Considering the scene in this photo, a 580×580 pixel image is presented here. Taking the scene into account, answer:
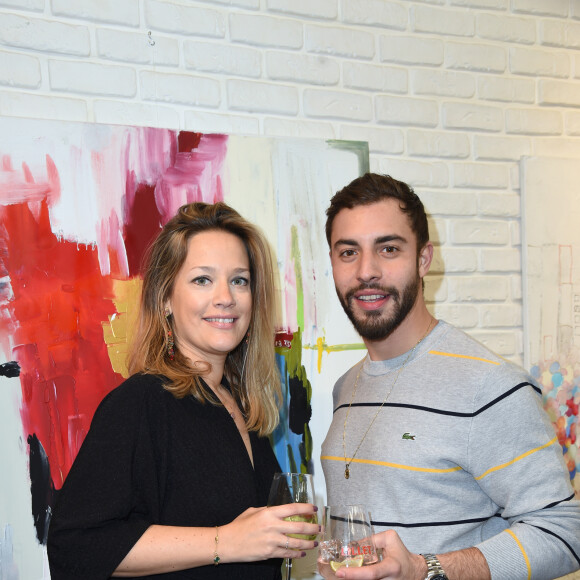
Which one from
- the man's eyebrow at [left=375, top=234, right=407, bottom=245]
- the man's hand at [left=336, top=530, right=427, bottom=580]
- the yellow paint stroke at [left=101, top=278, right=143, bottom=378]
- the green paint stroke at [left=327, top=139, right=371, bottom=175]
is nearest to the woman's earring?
the yellow paint stroke at [left=101, top=278, right=143, bottom=378]

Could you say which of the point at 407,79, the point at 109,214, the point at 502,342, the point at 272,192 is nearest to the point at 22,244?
the point at 109,214

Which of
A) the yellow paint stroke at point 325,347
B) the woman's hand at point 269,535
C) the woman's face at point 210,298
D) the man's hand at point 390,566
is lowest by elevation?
the man's hand at point 390,566

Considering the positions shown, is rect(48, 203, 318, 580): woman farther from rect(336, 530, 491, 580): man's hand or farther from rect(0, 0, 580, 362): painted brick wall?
rect(0, 0, 580, 362): painted brick wall

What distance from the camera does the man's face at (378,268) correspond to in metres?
1.75

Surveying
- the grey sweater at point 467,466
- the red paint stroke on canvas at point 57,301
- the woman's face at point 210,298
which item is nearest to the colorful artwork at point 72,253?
the red paint stroke on canvas at point 57,301

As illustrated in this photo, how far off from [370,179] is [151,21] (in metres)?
0.85

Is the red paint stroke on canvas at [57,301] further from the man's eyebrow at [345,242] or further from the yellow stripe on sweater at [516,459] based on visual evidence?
the yellow stripe on sweater at [516,459]

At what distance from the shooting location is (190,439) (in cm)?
154

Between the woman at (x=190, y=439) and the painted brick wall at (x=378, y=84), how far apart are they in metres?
0.57

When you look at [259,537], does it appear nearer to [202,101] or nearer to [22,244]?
[22,244]

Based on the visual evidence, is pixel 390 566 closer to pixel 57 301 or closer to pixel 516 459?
pixel 516 459

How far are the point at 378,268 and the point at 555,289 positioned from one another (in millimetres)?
1111

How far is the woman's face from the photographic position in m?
1.65

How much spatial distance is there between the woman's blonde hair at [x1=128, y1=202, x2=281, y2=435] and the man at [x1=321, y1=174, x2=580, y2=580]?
0.67ft
